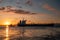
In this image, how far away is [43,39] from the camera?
36250 millimetres

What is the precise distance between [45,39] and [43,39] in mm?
408

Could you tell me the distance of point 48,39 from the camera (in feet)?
119

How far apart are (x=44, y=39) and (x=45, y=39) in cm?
30

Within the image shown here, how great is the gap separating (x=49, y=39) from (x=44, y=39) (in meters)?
0.94

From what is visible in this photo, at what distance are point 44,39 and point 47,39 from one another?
580 millimetres

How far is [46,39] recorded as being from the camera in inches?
1416

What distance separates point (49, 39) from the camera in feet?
119

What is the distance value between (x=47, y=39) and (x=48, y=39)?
0.22m

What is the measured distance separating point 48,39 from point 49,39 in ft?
0.62

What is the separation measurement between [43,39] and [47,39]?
2.47ft

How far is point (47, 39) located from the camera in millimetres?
36125

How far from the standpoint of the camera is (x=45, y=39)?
118 feet

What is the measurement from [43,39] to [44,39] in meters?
0.20
